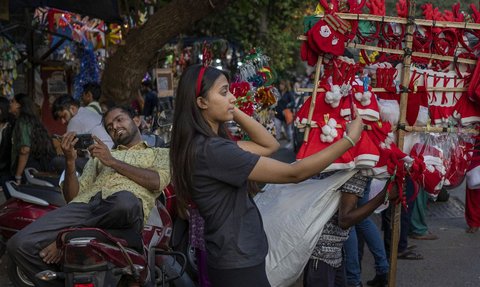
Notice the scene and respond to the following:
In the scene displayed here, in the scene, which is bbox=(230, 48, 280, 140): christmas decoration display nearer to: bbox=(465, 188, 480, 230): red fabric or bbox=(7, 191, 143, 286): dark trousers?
bbox=(465, 188, 480, 230): red fabric

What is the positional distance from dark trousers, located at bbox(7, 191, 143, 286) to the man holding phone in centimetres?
220

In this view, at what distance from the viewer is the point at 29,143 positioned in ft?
22.2

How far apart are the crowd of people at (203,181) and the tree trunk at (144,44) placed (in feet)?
4.14

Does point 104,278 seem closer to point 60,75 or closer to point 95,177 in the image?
point 95,177

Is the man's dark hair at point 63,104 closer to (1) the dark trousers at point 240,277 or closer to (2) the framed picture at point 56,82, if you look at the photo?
(1) the dark trousers at point 240,277

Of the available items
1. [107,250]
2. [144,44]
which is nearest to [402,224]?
[144,44]

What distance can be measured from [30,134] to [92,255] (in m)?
3.35

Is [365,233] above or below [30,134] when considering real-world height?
below

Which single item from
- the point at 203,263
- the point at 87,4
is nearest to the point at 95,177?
the point at 203,263

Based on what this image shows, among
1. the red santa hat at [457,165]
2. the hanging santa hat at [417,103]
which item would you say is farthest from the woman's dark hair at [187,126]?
the red santa hat at [457,165]

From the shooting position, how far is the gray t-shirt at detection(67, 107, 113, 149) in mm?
6383

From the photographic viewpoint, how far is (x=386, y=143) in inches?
159

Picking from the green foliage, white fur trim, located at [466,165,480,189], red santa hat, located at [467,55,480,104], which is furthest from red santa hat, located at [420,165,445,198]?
the green foliage

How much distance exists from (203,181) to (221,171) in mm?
104
